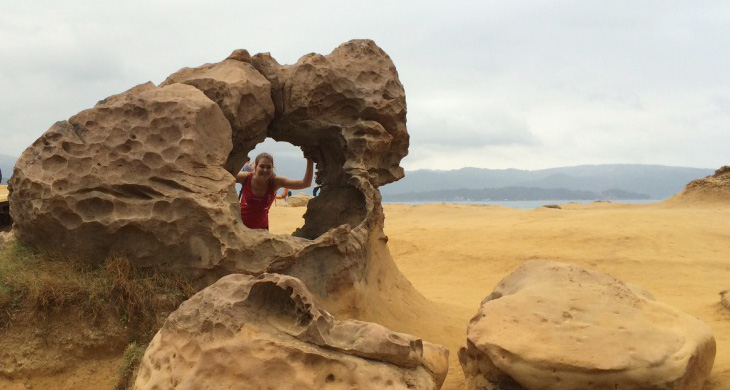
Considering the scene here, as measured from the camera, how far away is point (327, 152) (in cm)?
623

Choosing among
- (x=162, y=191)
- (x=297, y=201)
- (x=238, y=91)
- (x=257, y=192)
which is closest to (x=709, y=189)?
(x=297, y=201)

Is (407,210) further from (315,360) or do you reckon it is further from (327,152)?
(315,360)

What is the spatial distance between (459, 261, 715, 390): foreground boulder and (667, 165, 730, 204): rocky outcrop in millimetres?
14630

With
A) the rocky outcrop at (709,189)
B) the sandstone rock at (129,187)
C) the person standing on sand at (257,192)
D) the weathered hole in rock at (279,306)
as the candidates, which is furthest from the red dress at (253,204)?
the rocky outcrop at (709,189)

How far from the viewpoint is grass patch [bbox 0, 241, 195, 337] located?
392 cm

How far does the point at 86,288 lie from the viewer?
13.1ft

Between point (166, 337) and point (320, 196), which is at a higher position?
point (320, 196)

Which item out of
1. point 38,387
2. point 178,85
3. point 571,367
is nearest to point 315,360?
point 571,367

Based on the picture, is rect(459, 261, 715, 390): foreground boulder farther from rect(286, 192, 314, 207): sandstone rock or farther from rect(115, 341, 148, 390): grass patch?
rect(286, 192, 314, 207): sandstone rock

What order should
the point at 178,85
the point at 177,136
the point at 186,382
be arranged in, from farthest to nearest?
1. the point at 178,85
2. the point at 177,136
3. the point at 186,382

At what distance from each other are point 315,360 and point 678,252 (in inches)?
358

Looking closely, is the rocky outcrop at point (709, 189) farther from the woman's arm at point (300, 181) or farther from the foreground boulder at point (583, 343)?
the foreground boulder at point (583, 343)

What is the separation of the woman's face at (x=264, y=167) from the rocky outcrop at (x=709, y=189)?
15.1 metres

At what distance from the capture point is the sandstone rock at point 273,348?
2.66 meters
